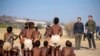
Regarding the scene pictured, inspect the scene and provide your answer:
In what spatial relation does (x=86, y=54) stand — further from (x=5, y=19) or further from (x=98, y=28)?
(x=5, y=19)

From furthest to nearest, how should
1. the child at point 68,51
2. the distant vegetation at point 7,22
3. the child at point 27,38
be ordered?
the distant vegetation at point 7,22 < the child at point 27,38 < the child at point 68,51

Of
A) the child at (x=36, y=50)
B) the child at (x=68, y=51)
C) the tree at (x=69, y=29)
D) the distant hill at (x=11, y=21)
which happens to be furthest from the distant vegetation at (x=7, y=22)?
the child at (x=68, y=51)

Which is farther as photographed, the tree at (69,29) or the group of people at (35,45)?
the tree at (69,29)

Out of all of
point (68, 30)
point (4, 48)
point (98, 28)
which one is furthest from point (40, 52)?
point (68, 30)

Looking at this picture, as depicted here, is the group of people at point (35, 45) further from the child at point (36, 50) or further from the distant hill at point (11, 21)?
the distant hill at point (11, 21)

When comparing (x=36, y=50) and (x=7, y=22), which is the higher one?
(x=7, y=22)

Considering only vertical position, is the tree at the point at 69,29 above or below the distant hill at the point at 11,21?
below

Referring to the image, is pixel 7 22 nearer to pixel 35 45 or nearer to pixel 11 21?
pixel 11 21

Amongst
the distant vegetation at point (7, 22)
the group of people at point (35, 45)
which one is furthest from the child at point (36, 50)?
the distant vegetation at point (7, 22)

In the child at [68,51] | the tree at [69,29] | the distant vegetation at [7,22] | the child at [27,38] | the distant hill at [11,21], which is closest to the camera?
the child at [68,51]

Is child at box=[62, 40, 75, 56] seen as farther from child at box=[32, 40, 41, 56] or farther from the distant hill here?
the distant hill

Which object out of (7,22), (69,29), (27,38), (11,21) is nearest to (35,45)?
(27,38)

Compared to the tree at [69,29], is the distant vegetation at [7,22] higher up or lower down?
higher up

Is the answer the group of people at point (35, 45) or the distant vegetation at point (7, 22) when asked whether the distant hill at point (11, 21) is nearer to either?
the distant vegetation at point (7, 22)
